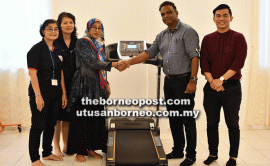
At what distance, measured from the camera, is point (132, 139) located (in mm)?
2551

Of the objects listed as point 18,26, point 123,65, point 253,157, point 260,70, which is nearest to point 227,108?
point 253,157

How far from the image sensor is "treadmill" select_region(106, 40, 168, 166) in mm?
2178

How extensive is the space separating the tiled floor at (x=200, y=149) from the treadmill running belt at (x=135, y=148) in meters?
0.35

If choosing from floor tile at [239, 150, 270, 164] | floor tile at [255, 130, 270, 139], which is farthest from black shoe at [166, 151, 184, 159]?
floor tile at [255, 130, 270, 139]

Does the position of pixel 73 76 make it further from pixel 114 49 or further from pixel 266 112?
pixel 266 112

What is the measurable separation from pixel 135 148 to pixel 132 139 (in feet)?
0.64

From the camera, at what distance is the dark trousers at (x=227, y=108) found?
236cm

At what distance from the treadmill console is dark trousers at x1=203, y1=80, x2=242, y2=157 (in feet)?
3.01

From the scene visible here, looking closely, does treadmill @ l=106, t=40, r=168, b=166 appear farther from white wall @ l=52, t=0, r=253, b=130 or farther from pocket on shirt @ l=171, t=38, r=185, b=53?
white wall @ l=52, t=0, r=253, b=130

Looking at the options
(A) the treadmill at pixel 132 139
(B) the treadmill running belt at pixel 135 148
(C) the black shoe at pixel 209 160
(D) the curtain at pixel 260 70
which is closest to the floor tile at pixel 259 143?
(D) the curtain at pixel 260 70

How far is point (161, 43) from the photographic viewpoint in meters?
2.54

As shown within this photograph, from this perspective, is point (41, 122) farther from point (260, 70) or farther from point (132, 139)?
point (260, 70)

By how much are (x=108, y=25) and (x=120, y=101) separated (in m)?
1.17

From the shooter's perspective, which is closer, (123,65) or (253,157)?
(123,65)
